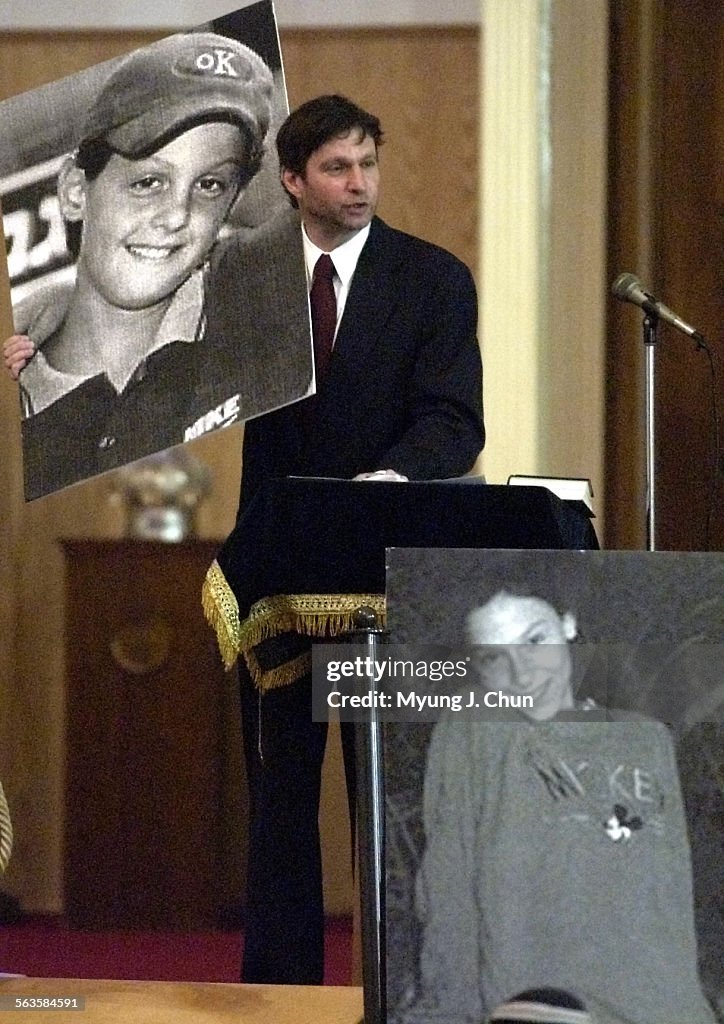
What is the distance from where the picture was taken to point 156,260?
8.98 ft

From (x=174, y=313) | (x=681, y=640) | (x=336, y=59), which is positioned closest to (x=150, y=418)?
(x=174, y=313)

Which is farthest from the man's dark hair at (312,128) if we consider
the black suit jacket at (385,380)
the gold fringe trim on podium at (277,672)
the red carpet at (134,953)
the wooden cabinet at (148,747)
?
the wooden cabinet at (148,747)

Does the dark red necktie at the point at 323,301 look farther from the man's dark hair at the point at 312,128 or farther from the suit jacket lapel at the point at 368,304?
the man's dark hair at the point at 312,128

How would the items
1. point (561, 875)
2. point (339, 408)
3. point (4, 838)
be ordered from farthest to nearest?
point (339, 408) → point (4, 838) → point (561, 875)

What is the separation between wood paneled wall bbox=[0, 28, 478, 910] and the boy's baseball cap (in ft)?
7.40

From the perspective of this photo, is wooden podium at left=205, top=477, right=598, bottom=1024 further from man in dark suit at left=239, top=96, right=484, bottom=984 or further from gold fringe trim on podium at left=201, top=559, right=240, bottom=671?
man in dark suit at left=239, top=96, right=484, bottom=984

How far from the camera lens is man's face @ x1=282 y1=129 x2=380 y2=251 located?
102 inches

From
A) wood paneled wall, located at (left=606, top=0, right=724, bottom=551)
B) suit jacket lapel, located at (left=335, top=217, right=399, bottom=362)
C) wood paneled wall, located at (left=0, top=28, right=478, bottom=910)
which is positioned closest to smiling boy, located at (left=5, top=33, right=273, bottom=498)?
suit jacket lapel, located at (left=335, top=217, right=399, bottom=362)

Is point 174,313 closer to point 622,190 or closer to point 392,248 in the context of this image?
point 392,248

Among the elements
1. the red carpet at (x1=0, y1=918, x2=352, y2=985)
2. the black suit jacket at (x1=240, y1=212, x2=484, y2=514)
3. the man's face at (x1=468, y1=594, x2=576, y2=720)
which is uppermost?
the black suit jacket at (x1=240, y1=212, x2=484, y2=514)

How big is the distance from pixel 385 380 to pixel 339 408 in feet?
0.30

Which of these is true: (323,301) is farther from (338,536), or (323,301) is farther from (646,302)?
(646,302)

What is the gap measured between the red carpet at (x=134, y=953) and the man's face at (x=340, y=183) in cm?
197

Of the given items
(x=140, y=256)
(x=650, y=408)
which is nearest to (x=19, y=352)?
(x=140, y=256)
